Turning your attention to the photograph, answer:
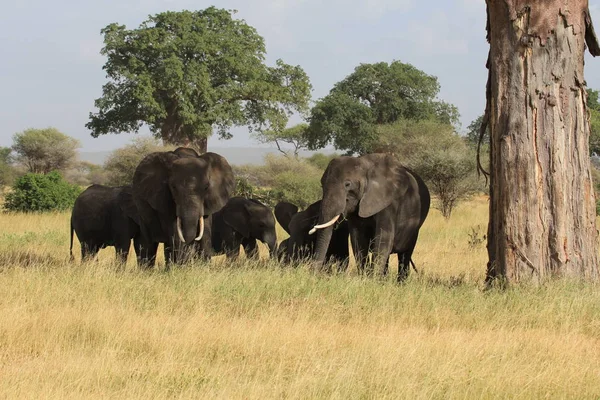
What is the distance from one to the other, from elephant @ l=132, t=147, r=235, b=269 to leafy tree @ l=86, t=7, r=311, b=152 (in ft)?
98.1

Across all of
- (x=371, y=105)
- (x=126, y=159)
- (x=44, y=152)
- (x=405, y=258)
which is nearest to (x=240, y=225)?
(x=405, y=258)

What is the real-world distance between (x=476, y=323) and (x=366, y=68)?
4748 cm

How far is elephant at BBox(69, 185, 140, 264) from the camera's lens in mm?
12664

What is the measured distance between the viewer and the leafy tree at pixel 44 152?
2280 inches

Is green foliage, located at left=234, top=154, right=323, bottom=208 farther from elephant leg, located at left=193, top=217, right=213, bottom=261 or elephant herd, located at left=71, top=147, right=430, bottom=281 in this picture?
elephant leg, located at left=193, top=217, right=213, bottom=261

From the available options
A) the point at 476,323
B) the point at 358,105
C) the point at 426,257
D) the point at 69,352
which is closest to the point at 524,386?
the point at 476,323

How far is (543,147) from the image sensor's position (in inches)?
370

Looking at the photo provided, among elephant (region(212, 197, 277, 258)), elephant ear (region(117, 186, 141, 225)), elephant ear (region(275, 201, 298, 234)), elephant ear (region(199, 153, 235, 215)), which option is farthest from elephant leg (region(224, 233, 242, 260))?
elephant ear (region(199, 153, 235, 215))

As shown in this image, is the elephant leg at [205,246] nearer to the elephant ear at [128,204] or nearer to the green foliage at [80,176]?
the elephant ear at [128,204]

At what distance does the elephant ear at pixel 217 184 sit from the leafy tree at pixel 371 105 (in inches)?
1538

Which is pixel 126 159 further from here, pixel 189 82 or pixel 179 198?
pixel 179 198

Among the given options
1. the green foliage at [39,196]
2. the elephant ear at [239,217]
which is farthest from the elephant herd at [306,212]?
the green foliage at [39,196]

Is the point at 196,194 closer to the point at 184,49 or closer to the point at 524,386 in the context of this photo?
the point at 524,386

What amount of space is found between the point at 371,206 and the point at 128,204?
3394mm
